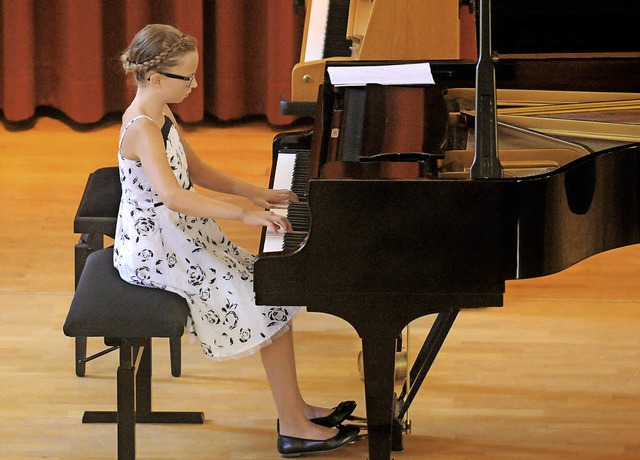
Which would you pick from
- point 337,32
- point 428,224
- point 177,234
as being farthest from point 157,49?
point 337,32

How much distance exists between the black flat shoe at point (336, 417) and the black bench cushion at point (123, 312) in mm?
526

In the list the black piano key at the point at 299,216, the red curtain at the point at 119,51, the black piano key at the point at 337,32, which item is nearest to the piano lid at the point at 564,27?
the black piano key at the point at 337,32

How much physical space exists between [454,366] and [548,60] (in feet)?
3.24

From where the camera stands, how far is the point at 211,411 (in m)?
3.18

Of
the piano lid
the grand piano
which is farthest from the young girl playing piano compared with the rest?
the piano lid

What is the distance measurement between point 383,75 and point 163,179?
0.79 m

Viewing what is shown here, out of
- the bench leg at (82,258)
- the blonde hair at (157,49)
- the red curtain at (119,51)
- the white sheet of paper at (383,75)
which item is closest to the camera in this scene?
the blonde hair at (157,49)

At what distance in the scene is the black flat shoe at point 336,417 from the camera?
2.98m

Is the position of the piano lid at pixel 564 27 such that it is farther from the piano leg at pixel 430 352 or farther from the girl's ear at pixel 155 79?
the girl's ear at pixel 155 79

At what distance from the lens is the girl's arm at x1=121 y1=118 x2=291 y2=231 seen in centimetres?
266

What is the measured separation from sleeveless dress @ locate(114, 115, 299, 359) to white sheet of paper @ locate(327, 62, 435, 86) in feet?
1.85

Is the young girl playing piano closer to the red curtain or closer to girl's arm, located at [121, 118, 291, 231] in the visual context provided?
girl's arm, located at [121, 118, 291, 231]

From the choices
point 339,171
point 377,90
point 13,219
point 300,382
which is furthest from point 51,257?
point 339,171

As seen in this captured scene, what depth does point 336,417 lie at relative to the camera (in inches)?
117
